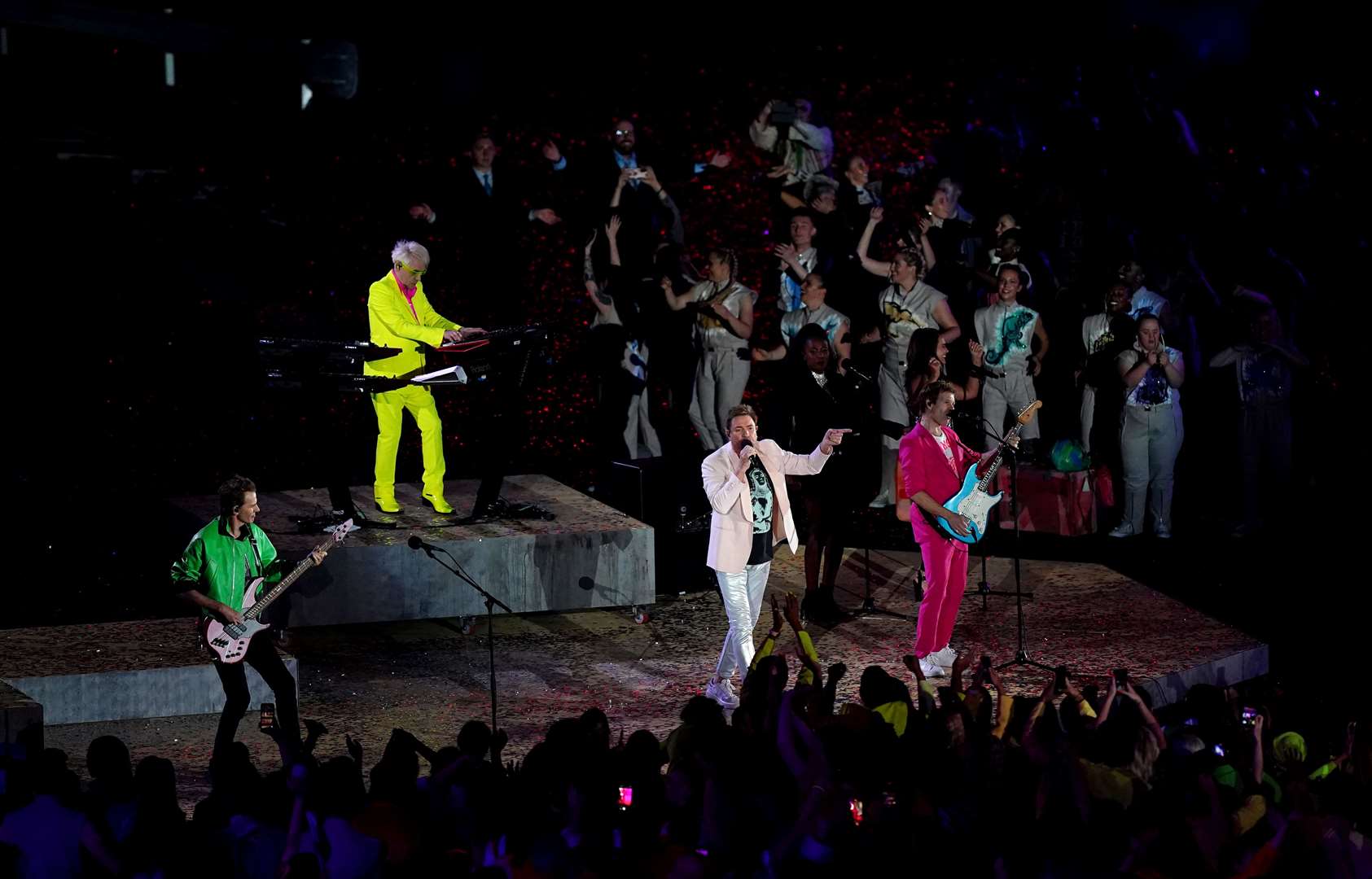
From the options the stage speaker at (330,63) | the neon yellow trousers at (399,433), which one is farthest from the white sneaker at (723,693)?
the stage speaker at (330,63)

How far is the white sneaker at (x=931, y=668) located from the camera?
31.6 ft

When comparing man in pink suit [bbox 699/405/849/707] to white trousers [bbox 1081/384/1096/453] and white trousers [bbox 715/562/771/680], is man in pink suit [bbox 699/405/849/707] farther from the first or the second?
white trousers [bbox 1081/384/1096/453]

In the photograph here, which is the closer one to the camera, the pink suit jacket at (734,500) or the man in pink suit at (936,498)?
the pink suit jacket at (734,500)

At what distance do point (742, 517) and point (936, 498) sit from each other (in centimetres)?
109

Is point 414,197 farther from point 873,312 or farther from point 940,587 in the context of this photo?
point 940,587

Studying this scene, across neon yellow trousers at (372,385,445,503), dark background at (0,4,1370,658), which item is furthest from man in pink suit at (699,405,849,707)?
dark background at (0,4,1370,658)

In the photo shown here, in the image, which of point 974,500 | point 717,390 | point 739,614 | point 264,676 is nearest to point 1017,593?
point 974,500

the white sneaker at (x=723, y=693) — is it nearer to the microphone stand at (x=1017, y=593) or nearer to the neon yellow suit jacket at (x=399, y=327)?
the microphone stand at (x=1017, y=593)

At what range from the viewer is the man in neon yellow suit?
1080 cm

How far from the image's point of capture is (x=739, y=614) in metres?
9.29

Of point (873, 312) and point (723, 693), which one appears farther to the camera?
point (873, 312)

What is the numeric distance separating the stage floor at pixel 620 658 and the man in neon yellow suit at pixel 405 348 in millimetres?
946

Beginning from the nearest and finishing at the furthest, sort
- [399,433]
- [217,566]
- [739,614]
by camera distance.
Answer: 1. [217,566]
2. [739,614]
3. [399,433]

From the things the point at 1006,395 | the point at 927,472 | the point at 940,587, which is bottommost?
the point at 940,587
